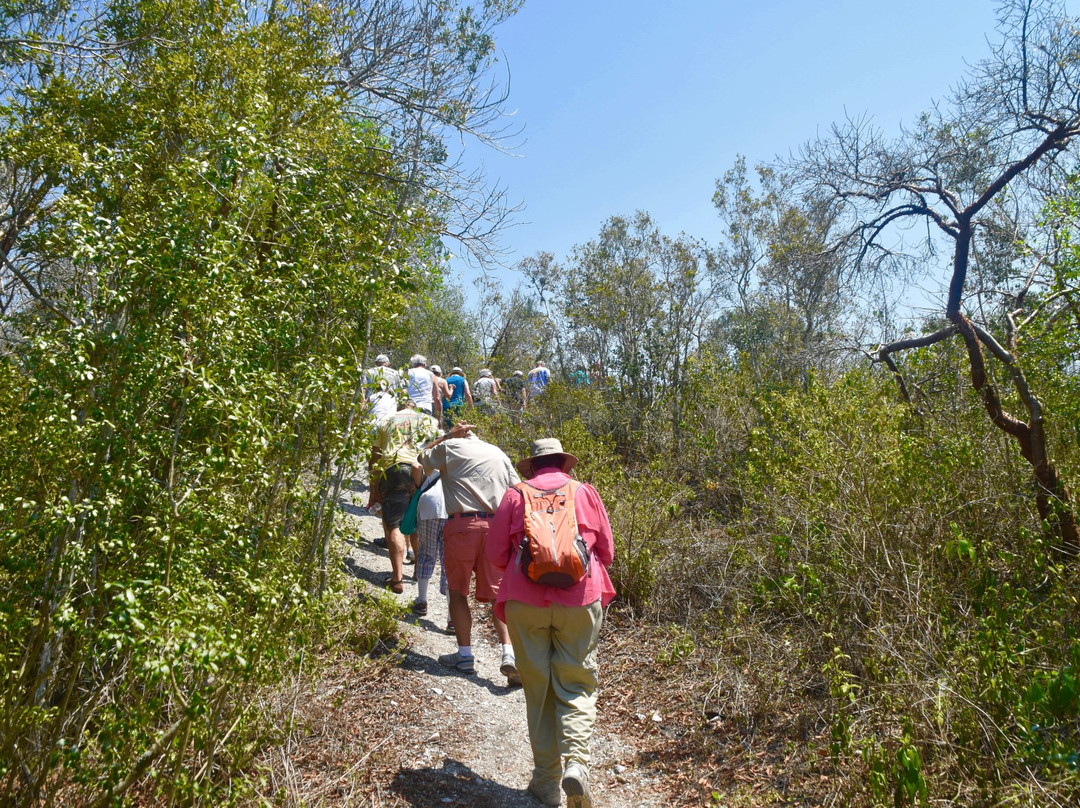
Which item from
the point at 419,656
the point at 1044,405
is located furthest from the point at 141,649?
the point at 1044,405

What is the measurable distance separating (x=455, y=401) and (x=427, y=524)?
21.6 feet

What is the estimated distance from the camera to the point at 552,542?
3.74 meters

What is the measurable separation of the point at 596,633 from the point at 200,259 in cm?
252

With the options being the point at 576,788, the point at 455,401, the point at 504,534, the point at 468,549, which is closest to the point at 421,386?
the point at 455,401

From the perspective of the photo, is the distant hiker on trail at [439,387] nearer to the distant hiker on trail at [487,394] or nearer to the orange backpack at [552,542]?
the distant hiker on trail at [487,394]

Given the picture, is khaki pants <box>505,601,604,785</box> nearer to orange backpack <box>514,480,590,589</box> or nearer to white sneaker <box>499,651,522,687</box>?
orange backpack <box>514,480,590,589</box>

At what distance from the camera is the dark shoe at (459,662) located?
18.0 ft

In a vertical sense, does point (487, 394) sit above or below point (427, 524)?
above

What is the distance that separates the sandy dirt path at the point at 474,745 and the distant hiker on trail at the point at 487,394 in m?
7.06

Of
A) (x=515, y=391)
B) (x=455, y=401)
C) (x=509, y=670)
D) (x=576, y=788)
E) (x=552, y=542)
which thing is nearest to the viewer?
(x=576, y=788)

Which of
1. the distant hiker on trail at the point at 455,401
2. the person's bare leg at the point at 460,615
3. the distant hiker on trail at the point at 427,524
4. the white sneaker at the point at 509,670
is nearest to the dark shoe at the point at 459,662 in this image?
the person's bare leg at the point at 460,615

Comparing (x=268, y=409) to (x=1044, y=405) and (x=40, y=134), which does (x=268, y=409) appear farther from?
(x=1044, y=405)

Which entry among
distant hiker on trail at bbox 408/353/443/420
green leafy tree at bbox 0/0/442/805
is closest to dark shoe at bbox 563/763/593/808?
green leafy tree at bbox 0/0/442/805

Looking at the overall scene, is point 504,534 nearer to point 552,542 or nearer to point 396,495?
point 552,542
